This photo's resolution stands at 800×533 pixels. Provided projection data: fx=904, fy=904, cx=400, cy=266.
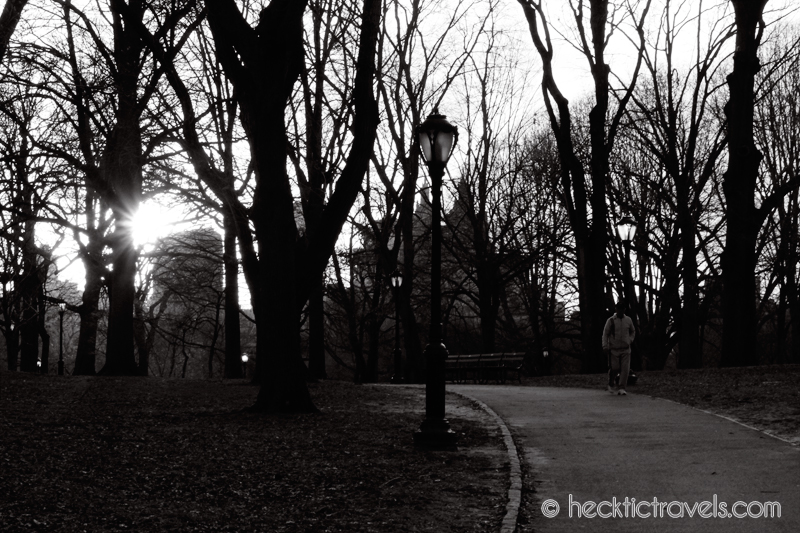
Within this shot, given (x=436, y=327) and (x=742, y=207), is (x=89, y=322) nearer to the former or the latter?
(x=742, y=207)

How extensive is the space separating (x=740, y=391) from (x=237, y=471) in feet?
32.9

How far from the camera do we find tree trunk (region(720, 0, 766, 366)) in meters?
21.2

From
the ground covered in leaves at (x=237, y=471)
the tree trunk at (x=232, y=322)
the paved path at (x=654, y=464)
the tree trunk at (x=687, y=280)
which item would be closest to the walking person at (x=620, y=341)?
the paved path at (x=654, y=464)

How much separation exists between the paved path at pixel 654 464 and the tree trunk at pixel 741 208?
8.27 meters

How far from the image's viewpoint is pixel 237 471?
8.46 m

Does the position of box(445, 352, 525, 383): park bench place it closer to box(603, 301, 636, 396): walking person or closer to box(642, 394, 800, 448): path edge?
box(603, 301, 636, 396): walking person

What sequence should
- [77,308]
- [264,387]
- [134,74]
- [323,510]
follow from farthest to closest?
[77,308], [134,74], [264,387], [323,510]

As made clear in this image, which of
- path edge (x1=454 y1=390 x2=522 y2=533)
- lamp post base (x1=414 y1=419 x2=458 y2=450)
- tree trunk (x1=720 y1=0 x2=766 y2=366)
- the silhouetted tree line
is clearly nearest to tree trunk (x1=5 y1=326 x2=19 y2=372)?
the silhouetted tree line

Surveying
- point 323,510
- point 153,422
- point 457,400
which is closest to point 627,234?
point 457,400

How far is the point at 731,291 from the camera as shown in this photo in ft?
69.7

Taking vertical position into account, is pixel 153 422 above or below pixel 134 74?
below

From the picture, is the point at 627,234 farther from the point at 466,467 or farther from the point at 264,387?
the point at 466,467

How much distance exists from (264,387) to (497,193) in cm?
2696

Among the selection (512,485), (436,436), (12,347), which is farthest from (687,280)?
(12,347)
